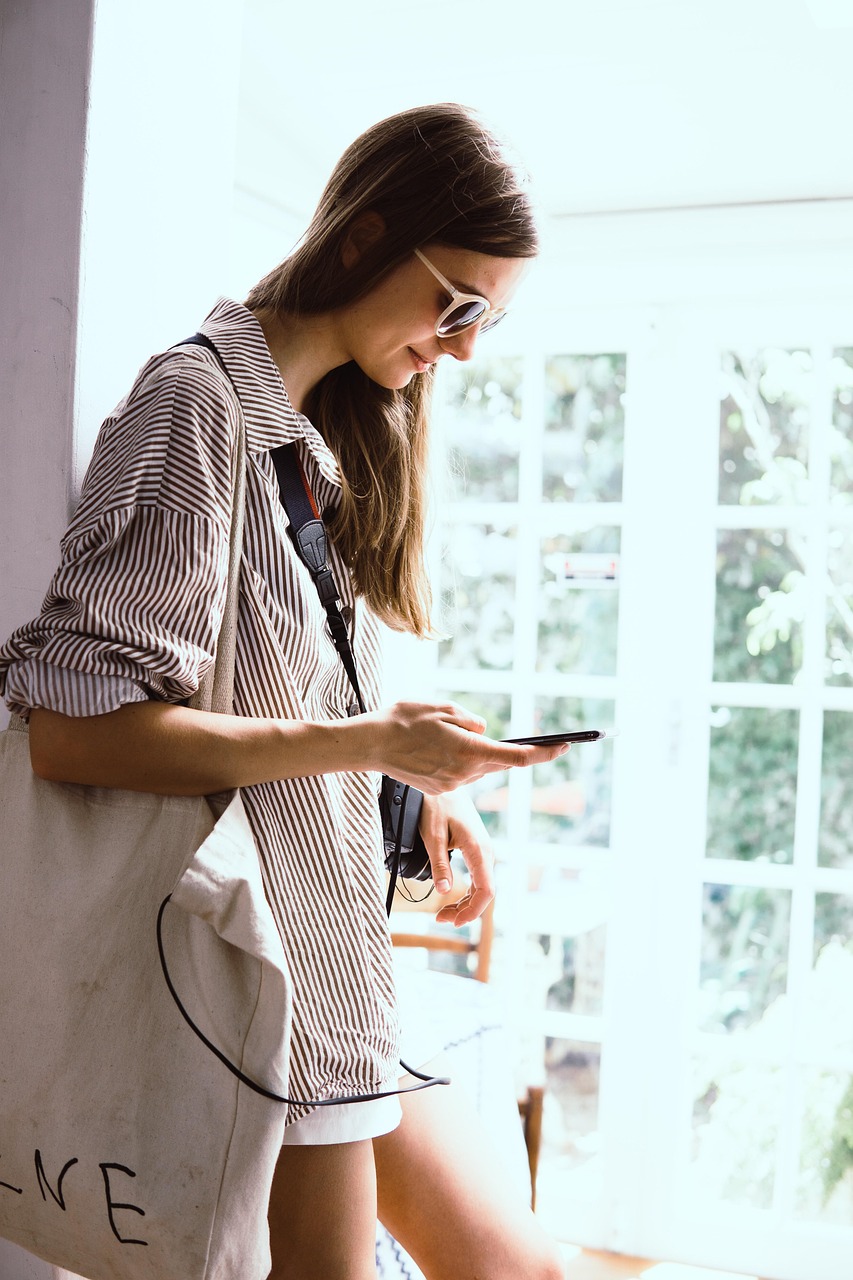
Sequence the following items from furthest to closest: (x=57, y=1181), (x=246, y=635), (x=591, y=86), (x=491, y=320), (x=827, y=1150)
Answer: (x=827, y=1150), (x=591, y=86), (x=491, y=320), (x=246, y=635), (x=57, y=1181)

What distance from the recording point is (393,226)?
1.02 metres

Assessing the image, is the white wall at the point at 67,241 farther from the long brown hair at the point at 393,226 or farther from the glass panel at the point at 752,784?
the glass panel at the point at 752,784

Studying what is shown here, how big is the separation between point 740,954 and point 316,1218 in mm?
2212

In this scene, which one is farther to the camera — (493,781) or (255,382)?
(493,781)

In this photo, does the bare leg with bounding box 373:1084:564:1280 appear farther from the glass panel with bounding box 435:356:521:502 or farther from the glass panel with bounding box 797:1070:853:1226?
the glass panel with bounding box 435:356:521:502

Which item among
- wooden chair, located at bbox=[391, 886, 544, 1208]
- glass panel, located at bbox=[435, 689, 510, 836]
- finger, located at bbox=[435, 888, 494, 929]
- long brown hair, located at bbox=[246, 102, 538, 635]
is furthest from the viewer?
glass panel, located at bbox=[435, 689, 510, 836]

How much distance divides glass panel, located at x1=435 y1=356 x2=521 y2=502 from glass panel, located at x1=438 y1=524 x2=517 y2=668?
0.12 meters

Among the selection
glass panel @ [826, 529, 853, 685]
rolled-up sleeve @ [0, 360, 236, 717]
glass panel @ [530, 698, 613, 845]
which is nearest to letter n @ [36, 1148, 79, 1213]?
rolled-up sleeve @ [0, 360, 236, 717]

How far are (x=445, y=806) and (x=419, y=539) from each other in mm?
287

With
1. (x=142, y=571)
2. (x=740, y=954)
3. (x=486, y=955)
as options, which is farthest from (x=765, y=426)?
(x=142, y=571)

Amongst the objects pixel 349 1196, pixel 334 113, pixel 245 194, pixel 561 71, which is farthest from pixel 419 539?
pixel 245 194

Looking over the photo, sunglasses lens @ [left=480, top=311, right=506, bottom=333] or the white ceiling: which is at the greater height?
the white ceiling

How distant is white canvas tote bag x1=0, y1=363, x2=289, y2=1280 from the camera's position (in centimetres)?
80

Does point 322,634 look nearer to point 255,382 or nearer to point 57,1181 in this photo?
point 255,382
